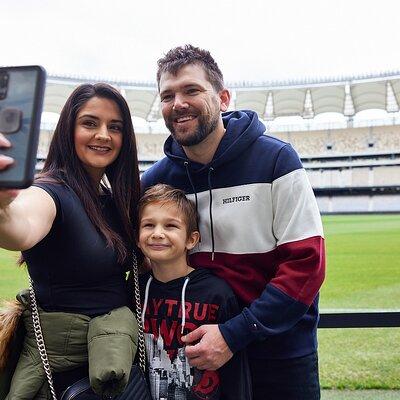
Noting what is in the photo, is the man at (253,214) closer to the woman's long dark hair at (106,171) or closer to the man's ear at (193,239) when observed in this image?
the man's ear at (193,239)

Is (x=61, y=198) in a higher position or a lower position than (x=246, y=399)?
higher

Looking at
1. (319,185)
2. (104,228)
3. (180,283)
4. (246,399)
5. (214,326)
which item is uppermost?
(319,185)

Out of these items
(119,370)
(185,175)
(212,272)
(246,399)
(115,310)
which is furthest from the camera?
(185,175)

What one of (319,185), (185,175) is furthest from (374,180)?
(185,175)

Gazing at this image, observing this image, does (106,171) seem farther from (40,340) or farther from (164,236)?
(40,340)

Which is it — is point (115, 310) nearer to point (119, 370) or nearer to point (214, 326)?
point (119, 370)

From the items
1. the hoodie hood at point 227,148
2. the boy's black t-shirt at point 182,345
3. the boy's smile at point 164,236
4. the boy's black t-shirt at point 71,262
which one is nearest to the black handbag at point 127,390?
the boy's black t-shirt at point 182,345

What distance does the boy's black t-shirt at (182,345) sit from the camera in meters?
1.54

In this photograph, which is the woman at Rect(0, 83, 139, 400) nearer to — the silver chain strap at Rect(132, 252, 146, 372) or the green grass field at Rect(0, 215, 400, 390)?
the silver chain strap at Rect(132, 252, 146, 372)

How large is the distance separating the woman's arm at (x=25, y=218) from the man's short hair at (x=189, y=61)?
71cm

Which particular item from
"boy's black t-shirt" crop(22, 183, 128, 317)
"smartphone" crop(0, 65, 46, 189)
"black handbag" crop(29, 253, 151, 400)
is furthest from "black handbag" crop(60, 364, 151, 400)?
"smartphone" crop(0, 65, 46, 189)

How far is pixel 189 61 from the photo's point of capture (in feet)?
5.57

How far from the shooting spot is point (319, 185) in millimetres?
39750

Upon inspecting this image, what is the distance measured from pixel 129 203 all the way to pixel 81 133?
299 mm
